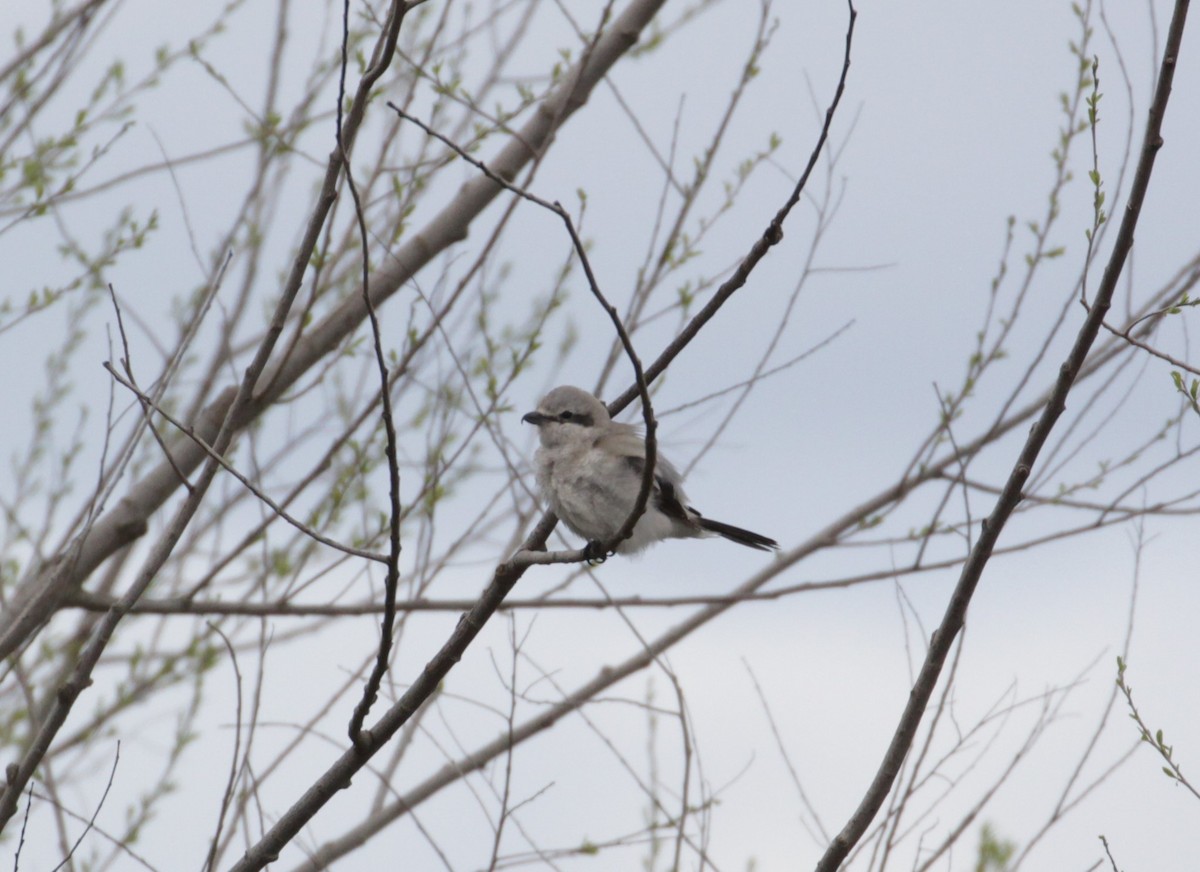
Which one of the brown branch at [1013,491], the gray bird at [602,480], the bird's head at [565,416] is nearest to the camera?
the brown branch at [1013,491]

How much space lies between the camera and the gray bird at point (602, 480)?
16.7 feet

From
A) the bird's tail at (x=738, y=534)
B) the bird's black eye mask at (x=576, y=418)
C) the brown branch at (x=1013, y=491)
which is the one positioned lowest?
the brown branch at (x=1013, y=491)

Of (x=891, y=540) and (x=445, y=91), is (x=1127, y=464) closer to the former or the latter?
(x=891, y=540)

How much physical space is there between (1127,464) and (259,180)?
3.60 m

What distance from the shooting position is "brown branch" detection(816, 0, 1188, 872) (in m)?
2.80

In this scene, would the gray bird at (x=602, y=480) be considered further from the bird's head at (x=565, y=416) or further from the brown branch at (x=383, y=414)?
the brown branch at (x=383, y=414)

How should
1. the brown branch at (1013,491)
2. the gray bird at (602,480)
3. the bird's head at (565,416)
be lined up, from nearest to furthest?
1. the brown branch at (1013,491)
2. the gray bird at (602,480)
3. the bird's head at (565,416)

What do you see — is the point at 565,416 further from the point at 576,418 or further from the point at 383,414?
the point at 383,414

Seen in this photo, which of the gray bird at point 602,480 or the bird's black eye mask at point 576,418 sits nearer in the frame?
the gray bird at point 602,480

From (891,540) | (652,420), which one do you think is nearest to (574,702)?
(891,540)

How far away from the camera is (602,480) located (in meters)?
5.09

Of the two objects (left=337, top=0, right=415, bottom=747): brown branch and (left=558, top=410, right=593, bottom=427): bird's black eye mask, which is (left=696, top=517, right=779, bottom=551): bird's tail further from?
(left=337, top=0, right=415, bottom=747): brown branch

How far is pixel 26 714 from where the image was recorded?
16.6ft

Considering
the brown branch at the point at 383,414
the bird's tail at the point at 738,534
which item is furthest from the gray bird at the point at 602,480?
A: the brown branch at the point at 383,414
